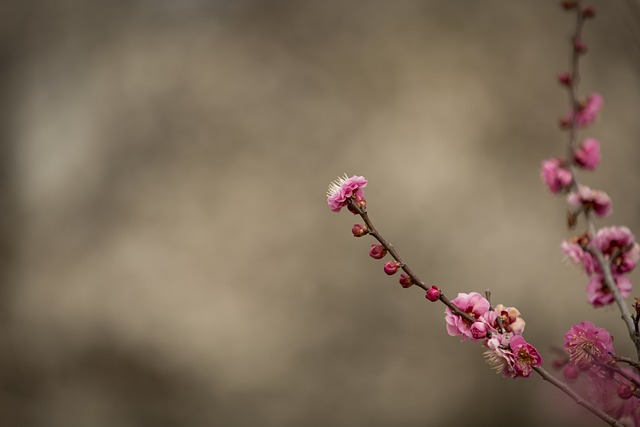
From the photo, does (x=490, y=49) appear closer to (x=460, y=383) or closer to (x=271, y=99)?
(x=271, y=99)

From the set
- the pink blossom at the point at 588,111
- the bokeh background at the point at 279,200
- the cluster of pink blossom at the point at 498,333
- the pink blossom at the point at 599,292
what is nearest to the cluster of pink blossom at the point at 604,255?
the pink blossom at the point at 599,292

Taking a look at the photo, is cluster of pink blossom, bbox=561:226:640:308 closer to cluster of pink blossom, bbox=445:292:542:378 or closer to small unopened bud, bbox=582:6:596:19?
cluster of pink blossom, bbox=445:292:542:378

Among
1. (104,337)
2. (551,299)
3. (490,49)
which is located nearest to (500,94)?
(490,49)

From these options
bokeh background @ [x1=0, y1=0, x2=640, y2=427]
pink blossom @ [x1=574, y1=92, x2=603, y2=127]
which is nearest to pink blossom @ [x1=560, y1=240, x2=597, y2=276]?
pink blossom @ [x1=574, y1=92, x2=603, y2=127]

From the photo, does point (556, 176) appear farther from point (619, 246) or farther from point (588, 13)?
point (588, 13)

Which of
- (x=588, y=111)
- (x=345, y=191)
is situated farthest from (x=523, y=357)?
(x=588, y=111)

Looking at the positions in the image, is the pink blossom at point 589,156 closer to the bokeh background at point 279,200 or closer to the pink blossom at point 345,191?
the pink blossom at point 345,191

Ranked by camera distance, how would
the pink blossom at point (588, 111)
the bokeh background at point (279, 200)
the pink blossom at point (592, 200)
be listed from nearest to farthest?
the pink blossom at point (592, 200)
the pink blossom at point (588, 111)
the bokeh background at point (279, 200)
